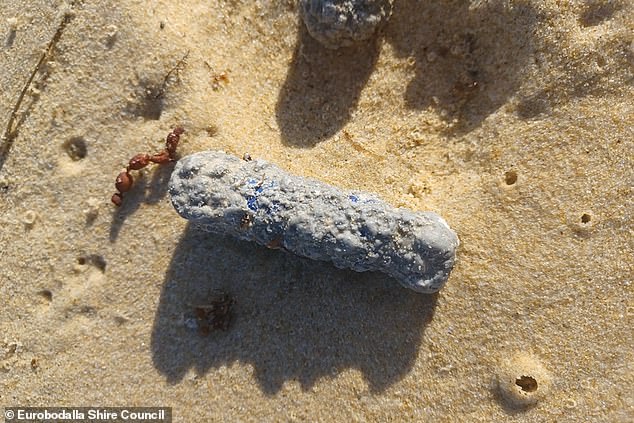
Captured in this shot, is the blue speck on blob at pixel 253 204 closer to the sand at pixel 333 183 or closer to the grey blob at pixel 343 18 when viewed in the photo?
the sand at pixel 333 183

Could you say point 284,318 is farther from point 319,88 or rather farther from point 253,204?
point 319,88

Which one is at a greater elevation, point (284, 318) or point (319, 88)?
point (319, 88)

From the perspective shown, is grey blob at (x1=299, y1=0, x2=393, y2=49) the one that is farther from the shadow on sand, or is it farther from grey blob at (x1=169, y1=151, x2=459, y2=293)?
grey blob at (x1=169, y1=151, x2=459, y2=293)

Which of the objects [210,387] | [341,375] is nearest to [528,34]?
[341,375]

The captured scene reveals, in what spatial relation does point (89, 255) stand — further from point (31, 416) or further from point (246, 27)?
point (246, 27)

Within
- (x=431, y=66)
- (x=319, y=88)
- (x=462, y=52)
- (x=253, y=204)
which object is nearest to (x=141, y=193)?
(x=253, y=204)
